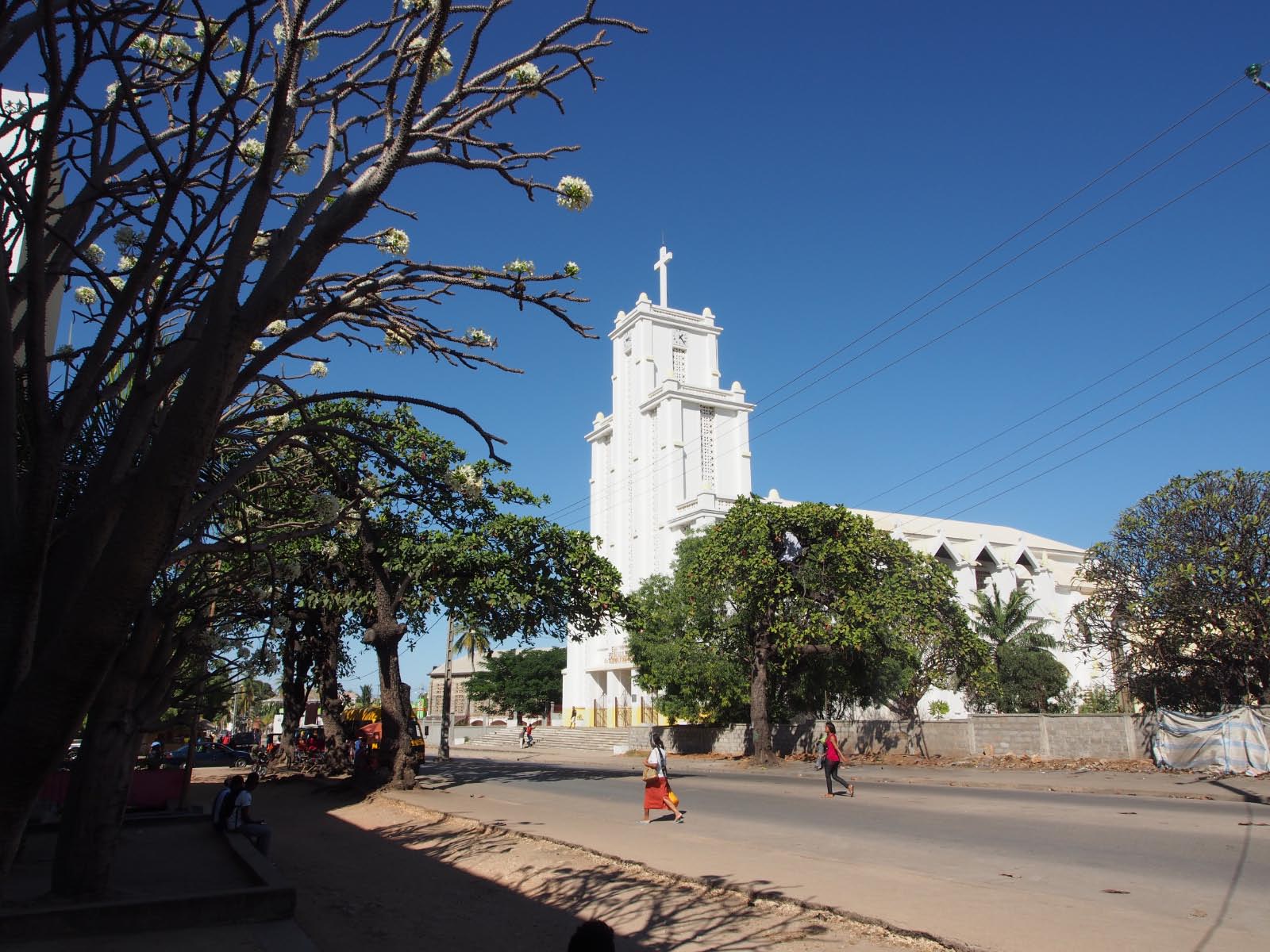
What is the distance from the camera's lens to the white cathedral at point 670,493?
4747 centimetres

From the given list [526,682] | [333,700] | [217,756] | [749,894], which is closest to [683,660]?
[333,700]

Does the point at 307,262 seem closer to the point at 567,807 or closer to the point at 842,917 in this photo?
the point at 842,917

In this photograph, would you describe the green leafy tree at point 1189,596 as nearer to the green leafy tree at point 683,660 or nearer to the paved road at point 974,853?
the paved road at point 974,853

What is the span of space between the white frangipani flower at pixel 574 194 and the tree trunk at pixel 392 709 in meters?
16.8

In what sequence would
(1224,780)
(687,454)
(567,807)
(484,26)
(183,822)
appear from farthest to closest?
(687,454) < (1224,780) < (567,807) < (183,822) < (484,26)

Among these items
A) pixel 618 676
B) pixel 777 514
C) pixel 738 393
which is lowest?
pixel 618 676

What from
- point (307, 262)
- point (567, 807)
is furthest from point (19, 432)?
point (567, 807)

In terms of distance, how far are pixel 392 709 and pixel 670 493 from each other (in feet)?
96.7

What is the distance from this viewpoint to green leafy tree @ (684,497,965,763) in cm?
2662

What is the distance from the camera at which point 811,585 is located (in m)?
28.0

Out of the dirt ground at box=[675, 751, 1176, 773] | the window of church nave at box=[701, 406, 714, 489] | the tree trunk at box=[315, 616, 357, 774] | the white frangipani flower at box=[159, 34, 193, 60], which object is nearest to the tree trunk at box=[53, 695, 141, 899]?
the white frangipani flower at box=[159, 34, 193, 60]

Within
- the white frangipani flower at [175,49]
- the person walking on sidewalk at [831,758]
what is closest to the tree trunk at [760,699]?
the person walking on sidewalk at [831,758]

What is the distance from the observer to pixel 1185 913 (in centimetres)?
712

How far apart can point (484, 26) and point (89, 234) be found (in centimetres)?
287
